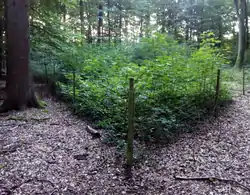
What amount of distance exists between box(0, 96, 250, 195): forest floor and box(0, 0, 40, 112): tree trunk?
59cm

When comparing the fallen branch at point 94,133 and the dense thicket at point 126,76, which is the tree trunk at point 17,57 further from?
the fallen branch at point 94,133

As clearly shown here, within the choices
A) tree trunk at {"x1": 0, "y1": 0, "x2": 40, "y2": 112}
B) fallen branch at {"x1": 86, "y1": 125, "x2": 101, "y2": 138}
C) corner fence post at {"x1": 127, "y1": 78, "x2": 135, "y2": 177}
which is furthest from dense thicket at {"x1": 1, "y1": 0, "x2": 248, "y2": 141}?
tree trunk at {"x1": 0, "y1": 0, "x2": 40, "y2": 112}

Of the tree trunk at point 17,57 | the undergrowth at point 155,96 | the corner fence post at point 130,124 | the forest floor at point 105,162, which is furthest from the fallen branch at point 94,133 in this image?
the tree trunk at point 17,57

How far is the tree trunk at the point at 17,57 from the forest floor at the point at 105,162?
0.59 metres

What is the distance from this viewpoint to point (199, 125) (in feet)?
16.2

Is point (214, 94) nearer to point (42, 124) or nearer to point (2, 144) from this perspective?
point (42, 124)

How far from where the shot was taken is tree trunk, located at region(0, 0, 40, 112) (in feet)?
16.6

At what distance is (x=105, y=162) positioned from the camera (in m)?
3.35

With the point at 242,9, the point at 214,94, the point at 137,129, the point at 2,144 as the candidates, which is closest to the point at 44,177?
the point at 2,144

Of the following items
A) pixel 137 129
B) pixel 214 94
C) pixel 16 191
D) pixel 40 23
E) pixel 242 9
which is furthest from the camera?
pixel 242 9

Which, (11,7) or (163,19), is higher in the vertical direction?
(163,19)

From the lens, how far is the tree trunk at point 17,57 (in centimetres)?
505

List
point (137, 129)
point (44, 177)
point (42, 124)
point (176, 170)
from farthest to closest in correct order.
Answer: point (42, 124) → point (137, 129) → point (176, 170) → point (44, 177)

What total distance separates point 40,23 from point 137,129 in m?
4.75
